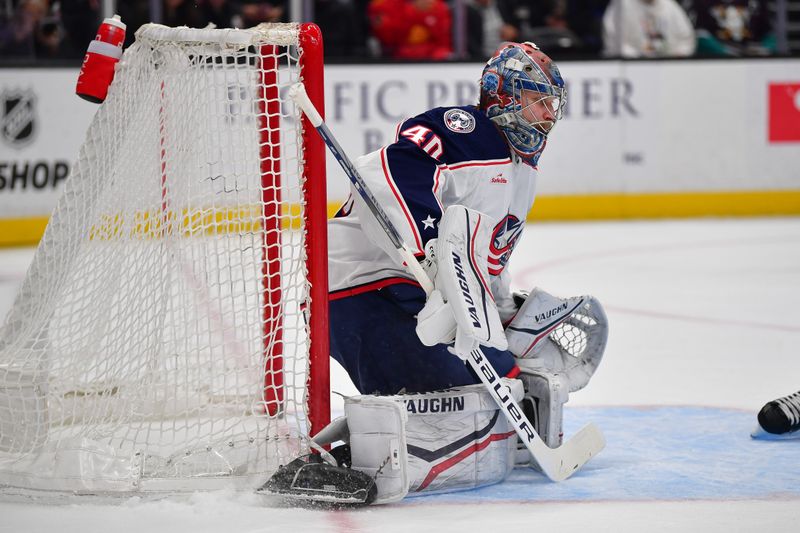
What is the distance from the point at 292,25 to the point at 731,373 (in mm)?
1840

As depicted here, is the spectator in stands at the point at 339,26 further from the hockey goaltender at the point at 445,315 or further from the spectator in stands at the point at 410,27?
the hockey goaltender at the point at 445,315

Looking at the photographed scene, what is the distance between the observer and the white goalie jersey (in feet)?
8.50

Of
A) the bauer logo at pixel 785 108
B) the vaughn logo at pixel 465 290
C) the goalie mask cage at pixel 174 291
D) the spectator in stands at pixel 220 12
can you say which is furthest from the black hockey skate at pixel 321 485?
the bauer logo at pixel 785 108

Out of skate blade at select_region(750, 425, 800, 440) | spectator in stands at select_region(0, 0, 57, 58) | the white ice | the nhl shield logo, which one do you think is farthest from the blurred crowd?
skate blade at select_region(750, 425, 800, 440)

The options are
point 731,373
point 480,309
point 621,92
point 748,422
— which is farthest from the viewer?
point 621,92

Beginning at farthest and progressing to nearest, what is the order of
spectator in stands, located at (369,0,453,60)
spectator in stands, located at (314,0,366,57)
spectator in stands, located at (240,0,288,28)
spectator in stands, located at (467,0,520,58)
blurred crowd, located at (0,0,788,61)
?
spectator in stands, located at (467,0,520,58) < spectator in stands, located at (369,0,453,60) < spectator in stands, located at (314,0,366,57) < spectator in stands, located at (240,0,288,28) < blurred crowd, located at (0,0,788,61)

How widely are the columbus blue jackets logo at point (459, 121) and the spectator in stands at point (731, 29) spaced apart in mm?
5823

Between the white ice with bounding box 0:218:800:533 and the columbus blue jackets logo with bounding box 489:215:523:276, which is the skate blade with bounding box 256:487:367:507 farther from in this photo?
the columbus blue jackets logo with bounding box 489:215:523:276

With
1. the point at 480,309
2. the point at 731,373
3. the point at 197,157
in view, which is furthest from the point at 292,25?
the point at 731,373

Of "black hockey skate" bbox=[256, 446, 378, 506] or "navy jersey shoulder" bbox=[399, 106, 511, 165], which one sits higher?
"navy jersey shoulder" bbox=[399, 106, 511, 165]

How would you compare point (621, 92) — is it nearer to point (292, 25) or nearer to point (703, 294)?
point (703, 294)

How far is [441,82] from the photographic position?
7.63m

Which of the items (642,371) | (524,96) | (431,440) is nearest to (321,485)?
(431,440)

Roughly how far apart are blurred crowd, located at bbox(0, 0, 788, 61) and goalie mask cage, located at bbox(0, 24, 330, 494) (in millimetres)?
4184
